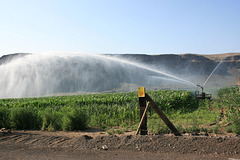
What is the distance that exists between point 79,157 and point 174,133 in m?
2.62

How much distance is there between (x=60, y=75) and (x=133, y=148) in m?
47.7

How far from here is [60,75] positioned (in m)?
51.5

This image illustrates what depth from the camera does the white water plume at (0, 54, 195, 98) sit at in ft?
126

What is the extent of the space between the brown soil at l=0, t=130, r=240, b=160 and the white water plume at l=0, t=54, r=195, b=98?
1897cm

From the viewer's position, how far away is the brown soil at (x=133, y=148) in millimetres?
5285

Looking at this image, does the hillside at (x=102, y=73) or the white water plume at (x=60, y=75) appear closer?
the white water plume at (x=60, y=75)

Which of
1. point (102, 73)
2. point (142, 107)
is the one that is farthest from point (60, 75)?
point (142, 107)

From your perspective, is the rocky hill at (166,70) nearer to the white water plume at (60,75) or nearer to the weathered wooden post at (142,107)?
A: the white water plume at (60,75)

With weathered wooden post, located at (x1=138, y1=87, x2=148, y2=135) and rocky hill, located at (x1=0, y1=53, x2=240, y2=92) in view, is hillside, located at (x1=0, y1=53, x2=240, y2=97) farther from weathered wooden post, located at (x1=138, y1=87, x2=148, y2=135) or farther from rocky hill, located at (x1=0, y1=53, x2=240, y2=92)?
weathered wooden post, located at (x1=138, y1=87, x2=148, y2=135)

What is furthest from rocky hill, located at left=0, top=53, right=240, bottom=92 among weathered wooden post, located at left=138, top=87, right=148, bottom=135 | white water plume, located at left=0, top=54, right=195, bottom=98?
weathered wooden post, located at left=138, top=87, right=148, bottom=135

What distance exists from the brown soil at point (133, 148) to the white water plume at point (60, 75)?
62.2 ft

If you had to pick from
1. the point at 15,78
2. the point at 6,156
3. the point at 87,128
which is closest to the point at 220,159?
the point at 6,156

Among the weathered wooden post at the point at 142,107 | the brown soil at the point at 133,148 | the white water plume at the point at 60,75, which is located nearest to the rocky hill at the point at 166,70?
the white water plume at the point at 60,75

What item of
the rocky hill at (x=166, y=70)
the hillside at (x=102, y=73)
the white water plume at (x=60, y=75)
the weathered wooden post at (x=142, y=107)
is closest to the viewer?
the weathered wooden post at (x=142, y=107)
